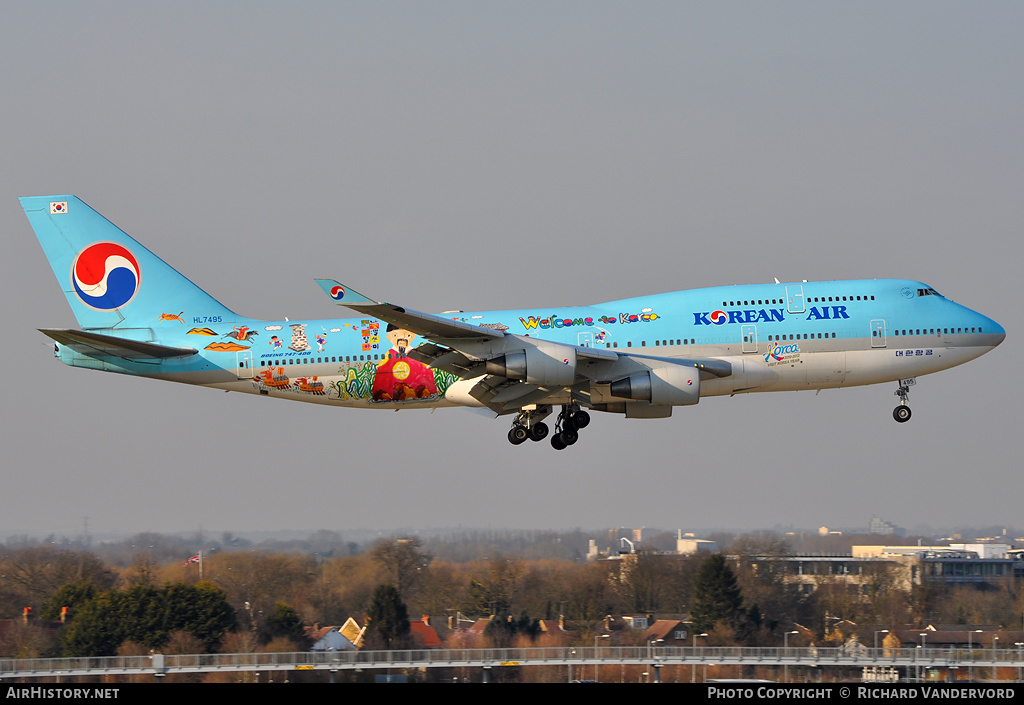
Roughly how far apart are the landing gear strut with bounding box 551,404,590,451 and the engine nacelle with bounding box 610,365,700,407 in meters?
2.79

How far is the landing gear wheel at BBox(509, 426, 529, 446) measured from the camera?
125 feet

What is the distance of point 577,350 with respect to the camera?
1361 inches

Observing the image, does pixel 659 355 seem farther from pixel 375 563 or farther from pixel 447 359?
pixel 375 563

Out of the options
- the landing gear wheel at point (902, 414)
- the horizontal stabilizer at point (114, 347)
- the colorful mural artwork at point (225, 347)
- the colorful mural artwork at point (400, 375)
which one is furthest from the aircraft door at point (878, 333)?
the horizontal stabilizer at point (114, 347)

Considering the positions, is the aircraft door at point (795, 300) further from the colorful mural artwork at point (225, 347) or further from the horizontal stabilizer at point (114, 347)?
the horizontal stabilizer at point (114, 347)

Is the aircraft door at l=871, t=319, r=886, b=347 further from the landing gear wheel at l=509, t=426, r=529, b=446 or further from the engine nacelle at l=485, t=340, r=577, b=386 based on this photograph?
the landing gear wheel at l=509, t=426, r=529, b=446

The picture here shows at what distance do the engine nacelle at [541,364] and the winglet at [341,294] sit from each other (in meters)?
5.03

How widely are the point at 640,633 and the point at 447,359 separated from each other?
13.8 m

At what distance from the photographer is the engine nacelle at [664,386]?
114 ft

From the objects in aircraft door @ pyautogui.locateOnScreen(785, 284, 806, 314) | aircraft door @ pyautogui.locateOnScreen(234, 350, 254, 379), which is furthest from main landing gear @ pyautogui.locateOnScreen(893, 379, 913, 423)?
aircraft door @ pyautogui.locateOnScreen(234, 350, 254, 379)

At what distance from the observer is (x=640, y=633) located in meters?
41.8

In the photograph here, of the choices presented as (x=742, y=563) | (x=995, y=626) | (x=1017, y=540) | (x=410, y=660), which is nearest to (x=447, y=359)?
(x=410, y=660)

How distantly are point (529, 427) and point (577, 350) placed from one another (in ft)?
15.8

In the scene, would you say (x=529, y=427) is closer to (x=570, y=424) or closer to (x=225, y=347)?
(x=570, y=424)
